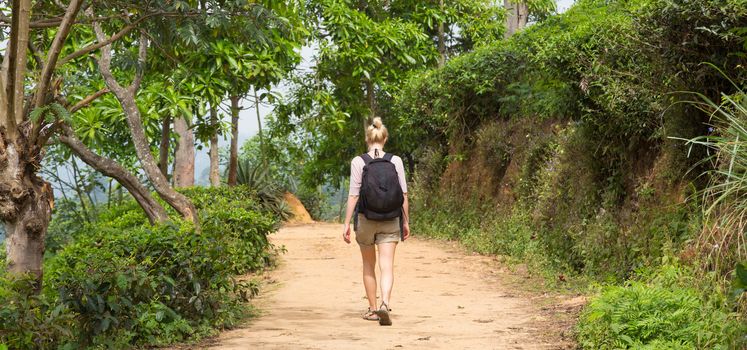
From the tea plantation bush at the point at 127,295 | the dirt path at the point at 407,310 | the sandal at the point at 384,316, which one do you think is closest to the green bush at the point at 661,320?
the dirt path at the point at 407,310

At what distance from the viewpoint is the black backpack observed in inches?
332

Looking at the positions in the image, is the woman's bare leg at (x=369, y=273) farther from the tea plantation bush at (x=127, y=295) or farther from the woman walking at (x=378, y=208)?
the tea plantation bush at (x=127, y=295)

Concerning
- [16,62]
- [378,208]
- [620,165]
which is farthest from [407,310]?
[16,62]

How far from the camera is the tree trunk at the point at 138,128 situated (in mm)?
11297

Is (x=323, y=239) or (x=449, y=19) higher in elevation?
(x=449, y=19)

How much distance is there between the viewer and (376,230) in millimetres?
8633

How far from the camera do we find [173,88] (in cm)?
1334

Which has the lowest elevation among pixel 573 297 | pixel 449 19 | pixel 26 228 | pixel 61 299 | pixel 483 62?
pixel 573 297

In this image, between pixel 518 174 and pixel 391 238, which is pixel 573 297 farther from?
pixel 518 174

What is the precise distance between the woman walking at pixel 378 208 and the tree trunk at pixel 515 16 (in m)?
16.9

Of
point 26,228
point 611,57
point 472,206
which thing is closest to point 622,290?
point 611,57

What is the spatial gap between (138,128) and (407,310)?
4262 mm

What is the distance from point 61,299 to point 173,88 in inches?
281

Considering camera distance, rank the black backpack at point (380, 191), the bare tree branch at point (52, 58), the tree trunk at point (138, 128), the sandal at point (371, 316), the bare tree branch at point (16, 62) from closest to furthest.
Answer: the bare tree branch at point (16, 62)
the bare tree branch at point (52, 58)
the black backpack at point (380, 191)
the sandal at point (371, 316)
the tree trunk at point (138, 128)
